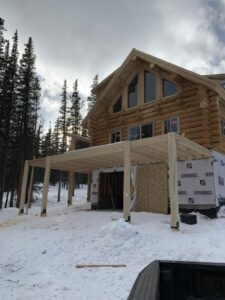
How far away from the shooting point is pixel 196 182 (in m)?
14.0

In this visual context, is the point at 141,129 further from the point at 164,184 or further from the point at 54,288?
the point at 54,288

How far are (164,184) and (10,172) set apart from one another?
19.6 meters

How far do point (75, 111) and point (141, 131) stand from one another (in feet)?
90.5

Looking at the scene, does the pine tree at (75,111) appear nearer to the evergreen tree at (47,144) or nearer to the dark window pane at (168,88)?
the evergreen tree at (47,144)

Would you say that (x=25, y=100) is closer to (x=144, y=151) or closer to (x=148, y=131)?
(x=148, y=131)

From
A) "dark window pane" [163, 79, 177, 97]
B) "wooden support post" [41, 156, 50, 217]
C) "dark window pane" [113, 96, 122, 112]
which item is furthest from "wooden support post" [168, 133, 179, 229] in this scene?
"dark window pane" [113, 96, 122, 112]

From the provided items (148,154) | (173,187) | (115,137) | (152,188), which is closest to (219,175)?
(152,188)

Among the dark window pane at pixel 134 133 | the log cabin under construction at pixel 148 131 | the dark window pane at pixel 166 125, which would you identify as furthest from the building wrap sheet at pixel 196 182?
the dark window pane at pixel 134 133

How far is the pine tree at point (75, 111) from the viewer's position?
4281 centimetres

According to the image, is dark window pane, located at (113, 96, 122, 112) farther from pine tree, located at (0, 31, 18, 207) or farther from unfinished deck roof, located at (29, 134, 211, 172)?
pine tree, located at (0, 31, 18, 207)

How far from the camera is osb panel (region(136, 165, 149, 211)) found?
15.5 m

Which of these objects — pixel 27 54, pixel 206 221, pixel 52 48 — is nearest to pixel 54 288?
pixel 206 221

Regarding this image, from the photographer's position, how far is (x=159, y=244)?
8.64 meters

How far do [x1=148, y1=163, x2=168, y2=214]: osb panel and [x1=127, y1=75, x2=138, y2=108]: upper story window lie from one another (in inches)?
204
